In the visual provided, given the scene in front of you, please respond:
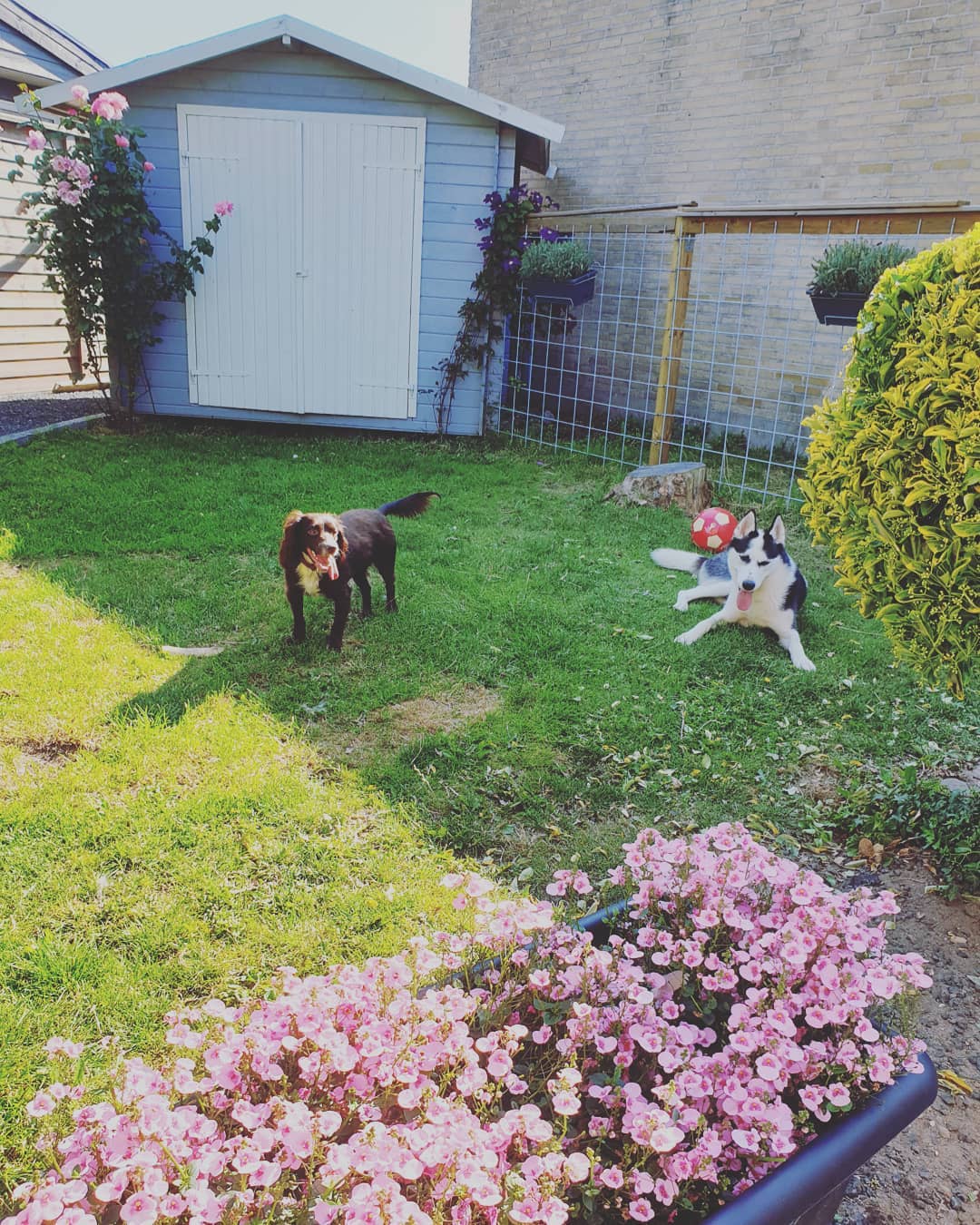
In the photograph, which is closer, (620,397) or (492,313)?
(492,313)

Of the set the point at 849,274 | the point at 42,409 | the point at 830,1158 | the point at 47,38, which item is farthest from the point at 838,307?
the point at 47,38

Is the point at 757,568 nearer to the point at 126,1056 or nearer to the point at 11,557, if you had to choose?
the point at 126,1056

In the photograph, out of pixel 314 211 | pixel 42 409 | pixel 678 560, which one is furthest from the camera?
pixel 42 409

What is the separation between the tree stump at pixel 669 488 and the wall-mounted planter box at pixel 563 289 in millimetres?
1882

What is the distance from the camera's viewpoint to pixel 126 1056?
1749mm

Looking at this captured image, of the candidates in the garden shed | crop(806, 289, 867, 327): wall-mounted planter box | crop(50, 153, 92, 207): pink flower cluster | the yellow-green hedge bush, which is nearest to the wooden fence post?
crop(806, 289, 867, 327): wall-mounted planter box

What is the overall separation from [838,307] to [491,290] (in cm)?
298

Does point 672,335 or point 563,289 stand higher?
point 563,289

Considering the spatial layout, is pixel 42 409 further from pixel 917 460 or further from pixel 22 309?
pixel 917 460

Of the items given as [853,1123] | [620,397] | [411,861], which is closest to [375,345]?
[620,397]

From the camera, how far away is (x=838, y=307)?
5504mm

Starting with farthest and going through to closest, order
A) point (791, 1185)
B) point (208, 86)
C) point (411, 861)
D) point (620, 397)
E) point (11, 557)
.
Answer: point (620, 397) < point (208, 86) < point (11, 557) < point (411, 861) < point (791, 1185)

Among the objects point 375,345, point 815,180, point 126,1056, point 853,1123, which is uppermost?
point 815,180

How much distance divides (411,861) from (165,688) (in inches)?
52.7
